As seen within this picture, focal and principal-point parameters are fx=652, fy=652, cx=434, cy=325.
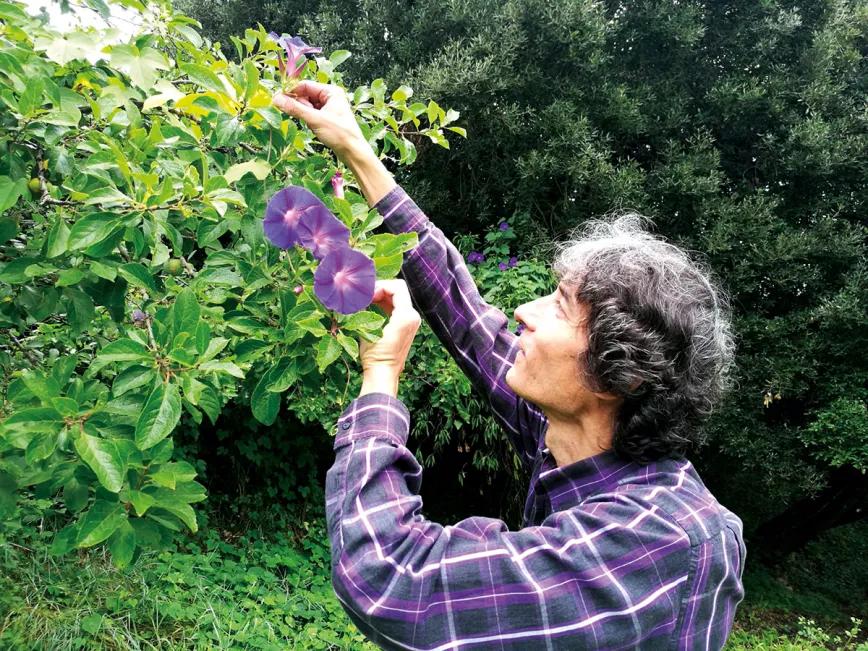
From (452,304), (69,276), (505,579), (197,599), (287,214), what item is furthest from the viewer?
(197,599)

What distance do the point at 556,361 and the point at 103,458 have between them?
2.63ft

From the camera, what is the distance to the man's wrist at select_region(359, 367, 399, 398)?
1.13m

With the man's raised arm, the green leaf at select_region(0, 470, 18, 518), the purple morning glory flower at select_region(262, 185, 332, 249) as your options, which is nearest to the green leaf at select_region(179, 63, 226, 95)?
the purple morning glory flower at select_region(262, 185, 332, 249)

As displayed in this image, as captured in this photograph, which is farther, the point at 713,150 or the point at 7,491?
the point at 713,150

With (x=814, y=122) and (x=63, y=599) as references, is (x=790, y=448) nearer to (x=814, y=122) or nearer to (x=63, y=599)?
(x=814, y=122)

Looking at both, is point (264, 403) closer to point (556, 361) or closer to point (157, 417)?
point (157, 417)

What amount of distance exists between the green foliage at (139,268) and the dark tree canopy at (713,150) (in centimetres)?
338

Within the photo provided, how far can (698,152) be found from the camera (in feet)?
15.2

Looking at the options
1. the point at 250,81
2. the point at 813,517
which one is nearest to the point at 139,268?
the point at 250,81

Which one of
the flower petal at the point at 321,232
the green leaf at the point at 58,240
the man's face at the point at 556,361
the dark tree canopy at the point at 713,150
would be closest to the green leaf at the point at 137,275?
the green leaf at the point at 58,240

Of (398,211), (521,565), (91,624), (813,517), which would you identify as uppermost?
(398,211)

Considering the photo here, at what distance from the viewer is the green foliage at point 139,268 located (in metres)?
1.01

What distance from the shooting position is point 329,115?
139 cm

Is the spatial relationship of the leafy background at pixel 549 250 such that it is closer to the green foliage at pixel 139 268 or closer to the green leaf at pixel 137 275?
the green foliage at pixel 139 268
